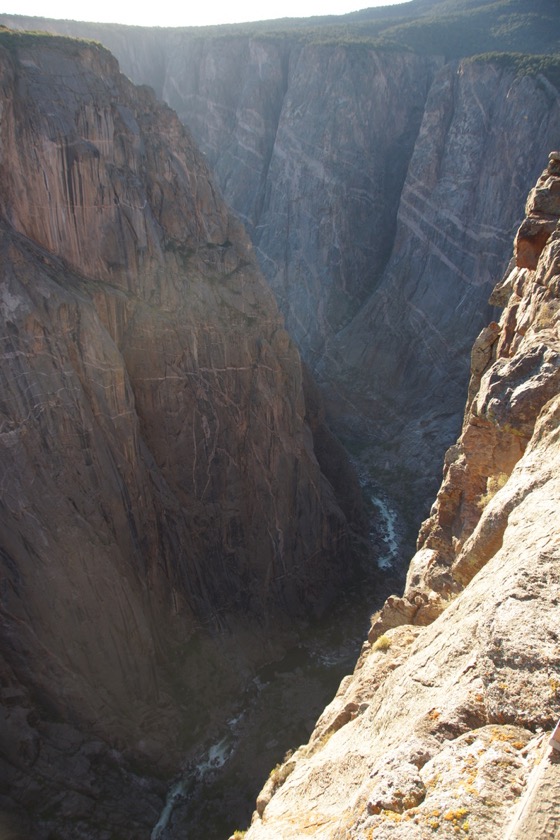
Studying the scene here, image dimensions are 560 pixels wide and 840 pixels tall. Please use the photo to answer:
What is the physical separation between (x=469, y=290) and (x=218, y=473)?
3108 cm

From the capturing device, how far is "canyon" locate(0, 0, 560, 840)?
688 centimetres

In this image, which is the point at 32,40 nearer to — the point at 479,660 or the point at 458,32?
the point at 479,660

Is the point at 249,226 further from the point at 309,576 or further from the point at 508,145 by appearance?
the point at 309,576

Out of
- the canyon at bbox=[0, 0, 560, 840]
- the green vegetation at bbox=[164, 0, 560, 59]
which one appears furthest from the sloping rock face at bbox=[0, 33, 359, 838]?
the green vegetation at bbox=[164, 0, 560, 59]

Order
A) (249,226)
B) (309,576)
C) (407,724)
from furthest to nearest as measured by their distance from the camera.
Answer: (249,226) < (309,576) < (407,724)

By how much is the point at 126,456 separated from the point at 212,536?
6.18m

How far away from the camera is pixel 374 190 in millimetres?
64625

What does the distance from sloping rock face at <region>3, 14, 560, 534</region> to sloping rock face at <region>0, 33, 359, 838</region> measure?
630 inches

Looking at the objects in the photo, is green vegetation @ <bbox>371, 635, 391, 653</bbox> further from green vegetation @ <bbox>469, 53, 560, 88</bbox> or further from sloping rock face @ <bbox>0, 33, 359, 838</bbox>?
green vegetation @ <bbox>469, 53, 560, 88</bbox>

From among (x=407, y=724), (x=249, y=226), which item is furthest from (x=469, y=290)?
(x=407, y=724)

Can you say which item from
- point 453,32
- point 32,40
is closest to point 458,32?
point 453,32

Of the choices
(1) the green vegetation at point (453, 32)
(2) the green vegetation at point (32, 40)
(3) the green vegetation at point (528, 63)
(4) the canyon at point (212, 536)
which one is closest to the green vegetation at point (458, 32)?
(1) the green vegetation at point (453, 32)

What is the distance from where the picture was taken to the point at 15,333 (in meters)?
23.4

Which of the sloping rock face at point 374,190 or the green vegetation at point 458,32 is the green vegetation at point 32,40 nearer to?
the sloping rock face at point 374,190
